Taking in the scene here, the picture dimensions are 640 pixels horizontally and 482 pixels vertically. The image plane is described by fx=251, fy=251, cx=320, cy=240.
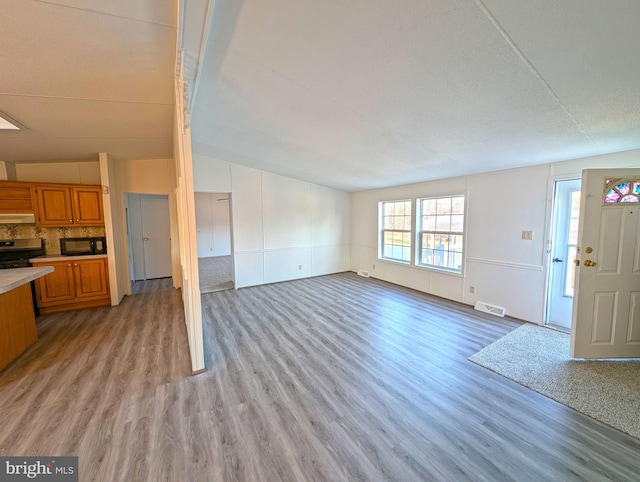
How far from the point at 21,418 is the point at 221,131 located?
349 cm

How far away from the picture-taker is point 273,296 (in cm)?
496

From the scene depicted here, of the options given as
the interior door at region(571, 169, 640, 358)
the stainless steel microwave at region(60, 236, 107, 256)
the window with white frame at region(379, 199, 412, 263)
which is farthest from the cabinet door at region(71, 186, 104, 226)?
the interior door at region(571, 169, 640, 358)

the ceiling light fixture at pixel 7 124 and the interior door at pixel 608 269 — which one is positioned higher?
the ceiling light fixture at pixel 7 124

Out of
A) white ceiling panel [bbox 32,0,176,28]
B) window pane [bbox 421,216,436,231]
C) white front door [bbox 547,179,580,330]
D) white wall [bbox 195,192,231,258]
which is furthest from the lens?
white wall [bbox 195,192,231,258]

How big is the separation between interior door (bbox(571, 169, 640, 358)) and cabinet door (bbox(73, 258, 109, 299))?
21.9ft

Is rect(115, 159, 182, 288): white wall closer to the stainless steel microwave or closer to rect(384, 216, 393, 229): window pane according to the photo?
the stainless steel microwave

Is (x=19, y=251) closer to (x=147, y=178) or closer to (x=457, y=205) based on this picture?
(x=147, y=178)

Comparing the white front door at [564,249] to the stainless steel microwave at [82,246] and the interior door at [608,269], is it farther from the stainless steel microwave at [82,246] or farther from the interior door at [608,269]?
the stainless steel microwave at [82,246]

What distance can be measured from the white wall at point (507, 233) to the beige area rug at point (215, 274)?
449 cm

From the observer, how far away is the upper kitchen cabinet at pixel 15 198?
3793 mm

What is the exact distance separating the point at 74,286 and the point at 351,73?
5.26 meters

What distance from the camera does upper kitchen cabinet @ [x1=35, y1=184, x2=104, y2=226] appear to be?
4004mm

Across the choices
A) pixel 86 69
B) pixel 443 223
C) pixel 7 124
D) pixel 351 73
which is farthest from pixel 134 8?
pixel 443 223

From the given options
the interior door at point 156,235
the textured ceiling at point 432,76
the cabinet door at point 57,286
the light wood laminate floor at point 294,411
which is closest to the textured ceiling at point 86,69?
the textured ceiling at point 432,76
